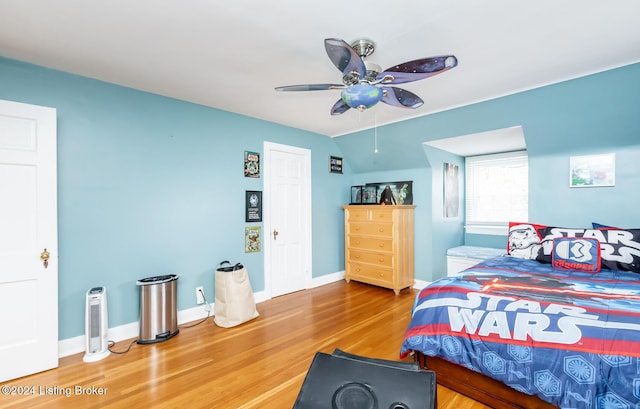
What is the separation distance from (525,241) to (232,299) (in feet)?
10.4

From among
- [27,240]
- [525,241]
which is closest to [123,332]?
[27,240]

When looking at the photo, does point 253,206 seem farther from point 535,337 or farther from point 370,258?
point 535,337

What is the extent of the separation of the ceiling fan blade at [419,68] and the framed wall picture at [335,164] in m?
2.92

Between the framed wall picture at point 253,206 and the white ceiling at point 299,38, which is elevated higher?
the white ceiling at point 299,38

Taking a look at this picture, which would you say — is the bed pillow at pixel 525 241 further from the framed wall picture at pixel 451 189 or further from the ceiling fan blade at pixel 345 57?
the ceiling fan blade at pixel 345 57

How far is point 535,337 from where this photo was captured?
A: 1.63 metres

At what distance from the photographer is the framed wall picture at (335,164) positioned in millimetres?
4848

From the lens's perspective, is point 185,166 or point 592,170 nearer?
point 592,170

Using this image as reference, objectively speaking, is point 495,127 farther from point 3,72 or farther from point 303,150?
point 3,72

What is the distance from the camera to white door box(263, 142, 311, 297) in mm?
3975

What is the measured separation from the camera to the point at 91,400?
192 cm

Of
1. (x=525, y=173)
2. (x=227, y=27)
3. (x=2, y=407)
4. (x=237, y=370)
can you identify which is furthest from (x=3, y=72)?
(x=525, y=173)

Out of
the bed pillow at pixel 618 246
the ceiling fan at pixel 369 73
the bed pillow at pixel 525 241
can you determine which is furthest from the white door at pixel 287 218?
the bed pillow at pixel 618 246

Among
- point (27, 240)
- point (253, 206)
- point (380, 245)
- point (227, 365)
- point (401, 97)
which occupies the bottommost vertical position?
point (227, 365)
